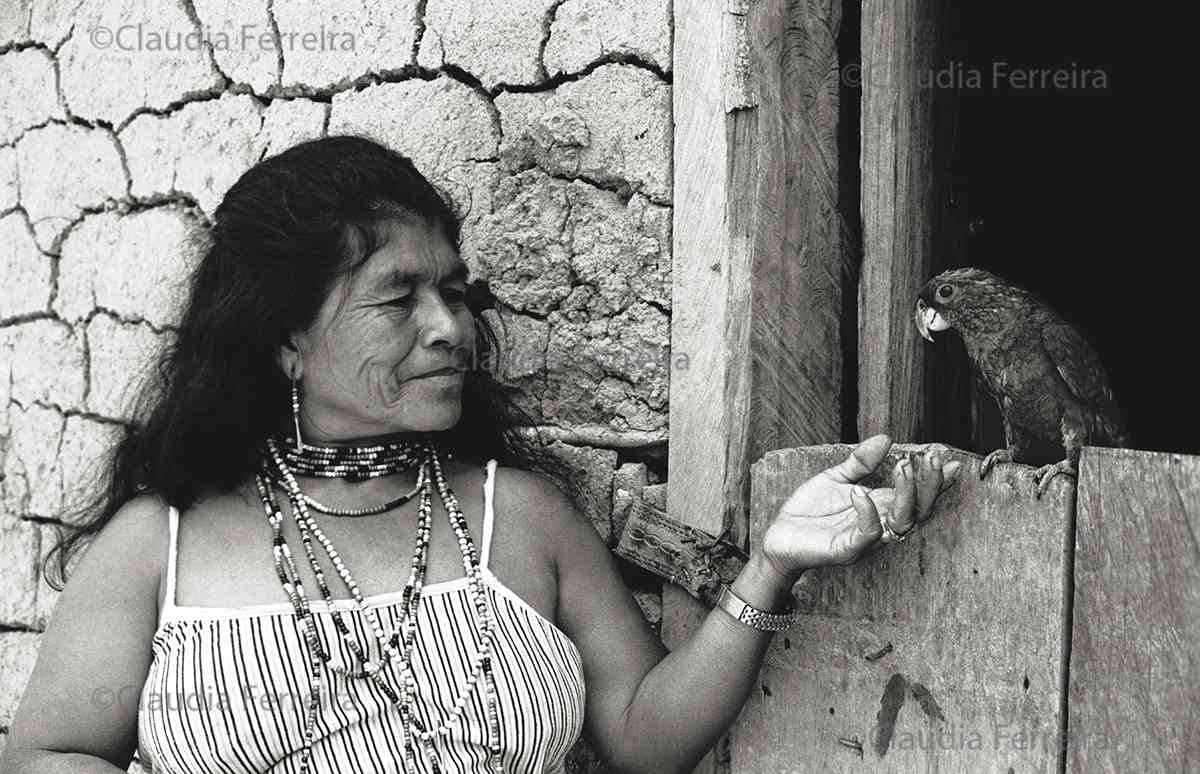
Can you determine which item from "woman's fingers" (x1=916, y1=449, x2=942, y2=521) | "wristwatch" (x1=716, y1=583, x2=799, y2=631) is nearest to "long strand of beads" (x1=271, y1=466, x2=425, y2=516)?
"wristwatch" (x1=716, y1=583, x2=799, y2=631)

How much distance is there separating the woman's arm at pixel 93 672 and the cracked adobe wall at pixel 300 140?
2.50 feet

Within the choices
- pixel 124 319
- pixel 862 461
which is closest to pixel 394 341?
pixel 862 461

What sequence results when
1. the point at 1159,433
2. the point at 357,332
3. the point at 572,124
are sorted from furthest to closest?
the point at 1159,433 → the point at 572,124 → the point at 357,332

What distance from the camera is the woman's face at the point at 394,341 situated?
2004 millimetres

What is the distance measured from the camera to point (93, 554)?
2.01 m

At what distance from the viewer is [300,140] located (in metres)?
2.69

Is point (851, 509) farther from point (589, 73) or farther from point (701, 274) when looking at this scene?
point (589, 73)

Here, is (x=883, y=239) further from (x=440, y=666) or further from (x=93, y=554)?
(x=93, y=554)

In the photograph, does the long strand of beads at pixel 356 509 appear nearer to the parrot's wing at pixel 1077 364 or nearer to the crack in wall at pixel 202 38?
the parrot's wing at pixel 1077 364

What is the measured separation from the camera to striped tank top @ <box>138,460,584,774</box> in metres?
1.87

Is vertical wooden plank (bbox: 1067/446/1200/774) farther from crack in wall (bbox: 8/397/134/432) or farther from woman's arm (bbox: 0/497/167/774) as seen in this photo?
crack in wall (bbox: 8/397/134/432)

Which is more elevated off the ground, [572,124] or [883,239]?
[572,124]

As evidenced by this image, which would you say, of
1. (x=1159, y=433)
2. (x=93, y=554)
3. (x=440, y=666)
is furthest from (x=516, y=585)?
(x=1159, y=433)

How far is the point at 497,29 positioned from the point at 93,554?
1.18 m
